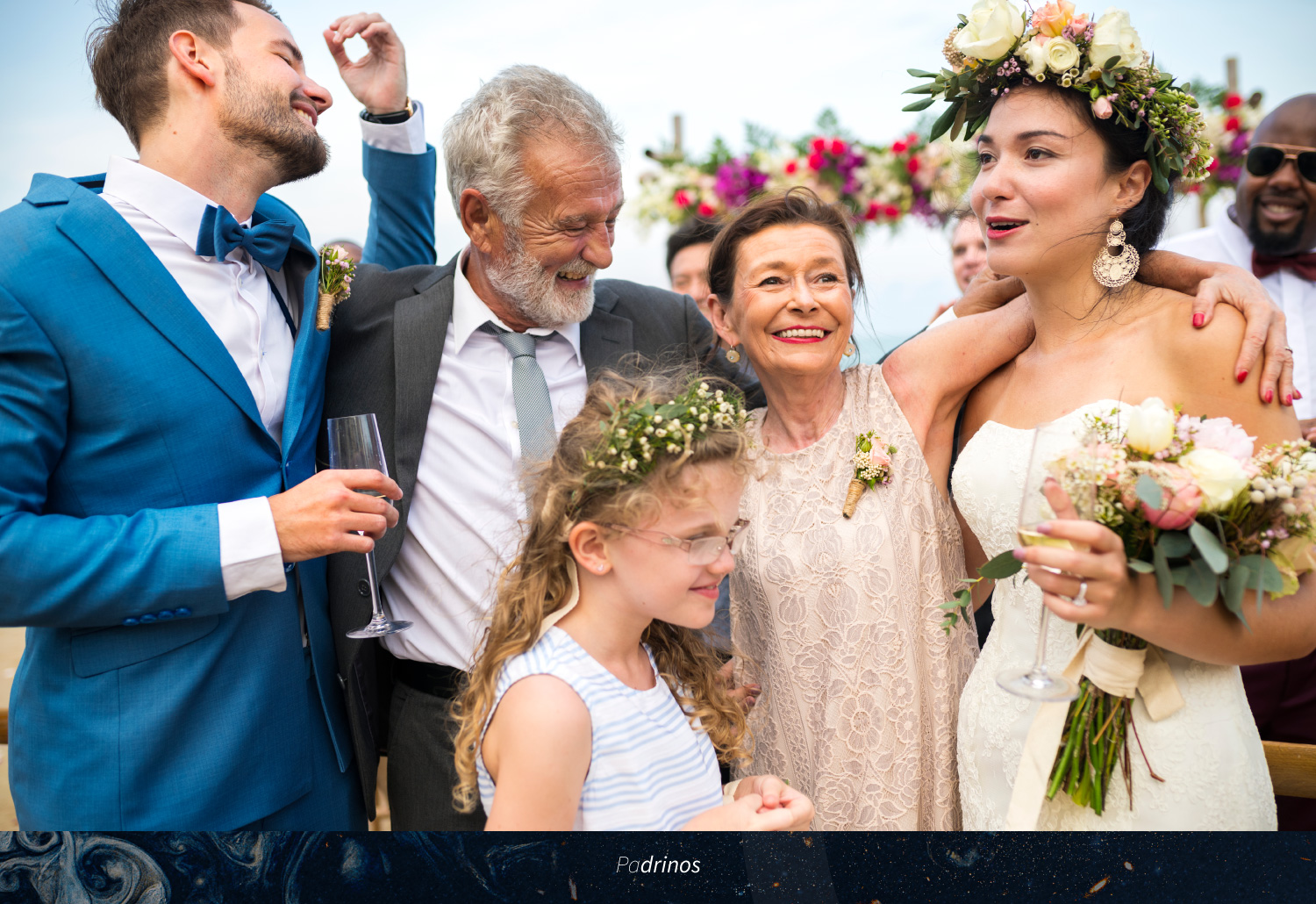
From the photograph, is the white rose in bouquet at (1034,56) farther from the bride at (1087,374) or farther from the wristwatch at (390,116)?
the wristwatch at (390,116)

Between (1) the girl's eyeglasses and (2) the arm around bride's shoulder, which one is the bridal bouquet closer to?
(2) the arm around bride's shoulder

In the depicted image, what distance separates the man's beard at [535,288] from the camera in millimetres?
2600

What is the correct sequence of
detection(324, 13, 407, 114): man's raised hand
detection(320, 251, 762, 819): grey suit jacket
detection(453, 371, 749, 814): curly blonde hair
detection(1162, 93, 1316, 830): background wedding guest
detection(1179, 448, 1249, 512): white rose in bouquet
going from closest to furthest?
detection(1179, 448, 1249, 512): white rose in bouquet, detection(453, 371, 749, 814): curly blonde hair, detection(320, 251, 762, 819): grey suit jacket, detection(324, 13, 407, 114): man's raised hand, detection(1162, 93, 1316, 830): background wedding guest

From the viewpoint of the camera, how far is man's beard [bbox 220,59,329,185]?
2244 millimetres

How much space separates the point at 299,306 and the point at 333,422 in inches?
24.2

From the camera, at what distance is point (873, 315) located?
2506 millimetres

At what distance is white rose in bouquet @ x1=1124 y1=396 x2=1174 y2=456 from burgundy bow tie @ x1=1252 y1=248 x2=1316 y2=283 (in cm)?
343

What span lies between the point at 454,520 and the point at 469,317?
0.61 metres

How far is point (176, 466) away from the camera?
210cm

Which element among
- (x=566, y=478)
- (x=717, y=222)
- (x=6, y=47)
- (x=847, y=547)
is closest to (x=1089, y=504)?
(x=847, y=547)

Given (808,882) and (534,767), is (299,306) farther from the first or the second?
(808,882)

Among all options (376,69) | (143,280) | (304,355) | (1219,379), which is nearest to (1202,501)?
(1219,379)

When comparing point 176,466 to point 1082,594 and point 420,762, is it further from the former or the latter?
point 1082,594

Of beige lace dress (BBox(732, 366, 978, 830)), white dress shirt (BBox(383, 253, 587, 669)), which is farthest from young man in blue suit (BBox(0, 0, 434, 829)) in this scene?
beige lace dress (BBox(732, 366, 978, 830))
